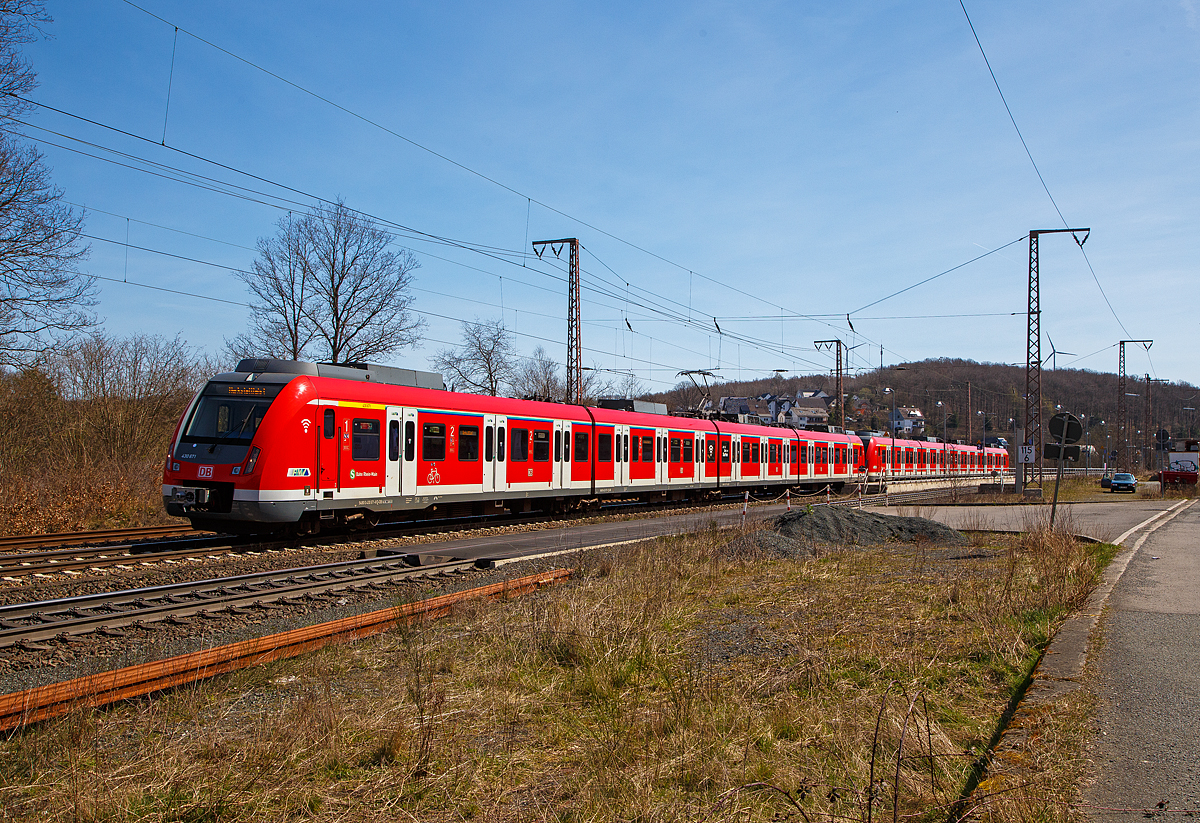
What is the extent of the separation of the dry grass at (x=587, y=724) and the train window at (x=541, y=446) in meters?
12.8

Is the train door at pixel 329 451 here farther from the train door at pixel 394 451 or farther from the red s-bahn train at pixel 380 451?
the train door at pixel 394 451

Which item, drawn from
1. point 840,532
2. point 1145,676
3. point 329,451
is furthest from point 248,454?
point 1145,676

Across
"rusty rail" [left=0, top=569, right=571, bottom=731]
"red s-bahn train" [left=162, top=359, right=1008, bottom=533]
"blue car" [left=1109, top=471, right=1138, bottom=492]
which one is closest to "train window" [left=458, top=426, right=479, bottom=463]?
"red s-bahn train" [left=162, top=359, right=1008, bottom=533]

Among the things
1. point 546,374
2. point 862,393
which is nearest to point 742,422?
point 546,374

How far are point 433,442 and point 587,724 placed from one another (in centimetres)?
1287

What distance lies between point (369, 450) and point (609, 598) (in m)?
8.68

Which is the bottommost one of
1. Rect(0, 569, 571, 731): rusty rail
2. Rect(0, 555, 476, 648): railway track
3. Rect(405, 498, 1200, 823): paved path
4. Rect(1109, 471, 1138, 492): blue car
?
Rect(1109, 471, 1138, 492): blue car

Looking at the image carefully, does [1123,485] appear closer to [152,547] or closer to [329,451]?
[329,451]

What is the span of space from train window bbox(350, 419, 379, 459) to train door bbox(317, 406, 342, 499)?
348 millimetres

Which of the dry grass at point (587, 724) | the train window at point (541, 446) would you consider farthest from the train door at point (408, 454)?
the dry grass at point (587, 724)

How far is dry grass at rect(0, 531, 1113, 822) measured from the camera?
3.72 metres

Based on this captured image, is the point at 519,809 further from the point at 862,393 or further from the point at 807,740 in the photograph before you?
the point at 862,393

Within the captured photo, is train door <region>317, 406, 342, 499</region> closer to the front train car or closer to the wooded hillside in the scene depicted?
the front train car

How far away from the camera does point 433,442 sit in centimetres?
1739
